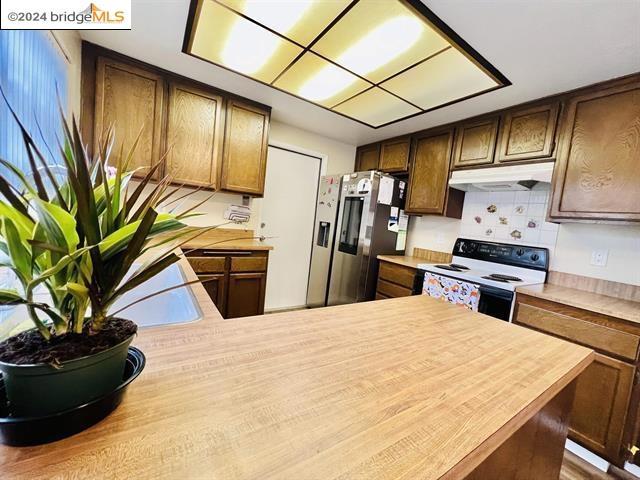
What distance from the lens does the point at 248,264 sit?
2.52 m

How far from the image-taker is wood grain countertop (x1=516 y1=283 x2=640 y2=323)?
147cm

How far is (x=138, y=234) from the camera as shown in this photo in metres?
0.41

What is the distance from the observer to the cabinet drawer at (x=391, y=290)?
2.66 metres

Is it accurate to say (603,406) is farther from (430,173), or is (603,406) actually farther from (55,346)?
(55,346)

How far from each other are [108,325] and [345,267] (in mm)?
2811

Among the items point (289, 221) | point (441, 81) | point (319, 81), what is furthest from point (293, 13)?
point (289, 221)

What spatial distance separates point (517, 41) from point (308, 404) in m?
2.03

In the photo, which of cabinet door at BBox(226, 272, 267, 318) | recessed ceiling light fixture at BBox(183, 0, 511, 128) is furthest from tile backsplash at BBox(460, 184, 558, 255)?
cabinet door at BBox(226, 272, 267, 318)

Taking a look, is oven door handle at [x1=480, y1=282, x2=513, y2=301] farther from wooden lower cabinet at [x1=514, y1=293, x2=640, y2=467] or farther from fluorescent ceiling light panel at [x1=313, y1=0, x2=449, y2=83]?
fluorescent ceiling light panel at [x1=313, y1=0, x2=449, y2=83]

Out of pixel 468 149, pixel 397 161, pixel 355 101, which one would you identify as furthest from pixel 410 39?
pixel 397 161

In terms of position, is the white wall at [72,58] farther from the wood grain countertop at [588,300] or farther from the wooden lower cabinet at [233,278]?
the wood grain countertop at [588,300]

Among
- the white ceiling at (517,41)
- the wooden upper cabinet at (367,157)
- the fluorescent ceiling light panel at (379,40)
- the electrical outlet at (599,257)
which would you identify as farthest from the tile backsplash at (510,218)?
the fluorescent ceiling light panel at (379,40)

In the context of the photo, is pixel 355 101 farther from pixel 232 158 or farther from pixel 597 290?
pixel 597 290

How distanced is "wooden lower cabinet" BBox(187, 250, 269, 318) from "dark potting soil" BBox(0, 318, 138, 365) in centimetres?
192
